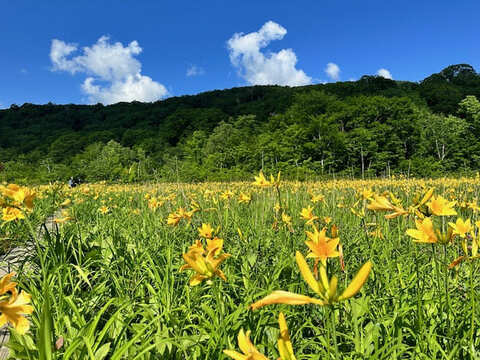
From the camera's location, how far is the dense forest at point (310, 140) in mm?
19109

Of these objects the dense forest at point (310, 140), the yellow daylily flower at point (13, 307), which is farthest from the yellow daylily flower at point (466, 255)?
the dense forest at point (310, 140)

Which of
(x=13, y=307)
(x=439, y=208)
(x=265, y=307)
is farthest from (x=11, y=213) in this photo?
(x=439, y=208)

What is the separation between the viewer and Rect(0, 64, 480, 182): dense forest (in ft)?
62.7

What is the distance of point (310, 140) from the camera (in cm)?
2239

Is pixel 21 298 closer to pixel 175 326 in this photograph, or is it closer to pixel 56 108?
pixel 175 326

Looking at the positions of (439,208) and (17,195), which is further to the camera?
(17,195)

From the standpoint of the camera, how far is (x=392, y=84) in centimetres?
3869

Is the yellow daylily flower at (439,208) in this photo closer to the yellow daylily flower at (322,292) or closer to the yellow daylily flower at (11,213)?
the yellow daylily flower at (322,292)

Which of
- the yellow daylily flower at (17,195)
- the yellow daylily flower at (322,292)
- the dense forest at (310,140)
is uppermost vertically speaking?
the dense forest at (310,140)

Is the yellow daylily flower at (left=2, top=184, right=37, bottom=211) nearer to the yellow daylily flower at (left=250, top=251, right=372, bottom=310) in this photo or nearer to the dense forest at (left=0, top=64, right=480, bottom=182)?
→ the yellow daylily flower at (left=250, top=251, right=372, bottom=310)

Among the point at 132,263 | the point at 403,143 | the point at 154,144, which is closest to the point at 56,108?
the point at 154,144

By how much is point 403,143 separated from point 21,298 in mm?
26558

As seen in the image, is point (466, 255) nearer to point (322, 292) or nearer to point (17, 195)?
point (322, 292)

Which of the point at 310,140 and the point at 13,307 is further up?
the point at 310,140
